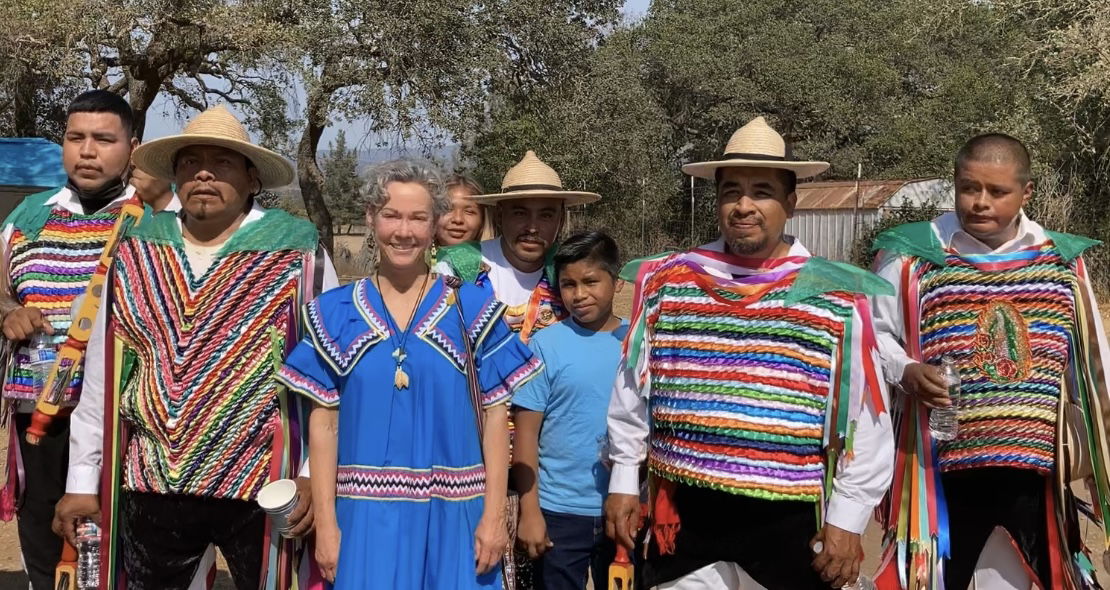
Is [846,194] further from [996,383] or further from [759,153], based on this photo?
[759,153]

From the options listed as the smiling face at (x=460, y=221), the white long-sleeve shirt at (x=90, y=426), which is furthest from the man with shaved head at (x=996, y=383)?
the white long-sleeve shirt at (x=90, y=426)

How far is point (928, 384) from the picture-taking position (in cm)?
354

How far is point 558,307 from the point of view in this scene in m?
4.06

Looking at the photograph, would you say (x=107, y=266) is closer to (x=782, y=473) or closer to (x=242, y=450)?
(x=242, y=450)

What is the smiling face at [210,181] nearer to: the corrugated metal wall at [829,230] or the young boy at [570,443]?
the young boy at [570,443]

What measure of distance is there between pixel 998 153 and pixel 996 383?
789 millimetres

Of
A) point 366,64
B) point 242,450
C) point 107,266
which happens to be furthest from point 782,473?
point 366,64

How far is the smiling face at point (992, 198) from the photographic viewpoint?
368cm

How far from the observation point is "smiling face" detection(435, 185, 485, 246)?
4.70m

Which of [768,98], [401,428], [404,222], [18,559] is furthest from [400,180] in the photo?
[768,98]

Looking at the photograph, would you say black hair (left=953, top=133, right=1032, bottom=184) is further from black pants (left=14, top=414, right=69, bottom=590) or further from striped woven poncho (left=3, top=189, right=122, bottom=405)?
black pants (left=14, top=414, right=69, bottom=590)

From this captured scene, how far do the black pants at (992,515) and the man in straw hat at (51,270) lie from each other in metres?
3.15

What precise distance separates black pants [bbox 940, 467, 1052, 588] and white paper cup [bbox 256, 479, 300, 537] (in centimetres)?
227

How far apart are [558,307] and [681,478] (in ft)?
3.53
